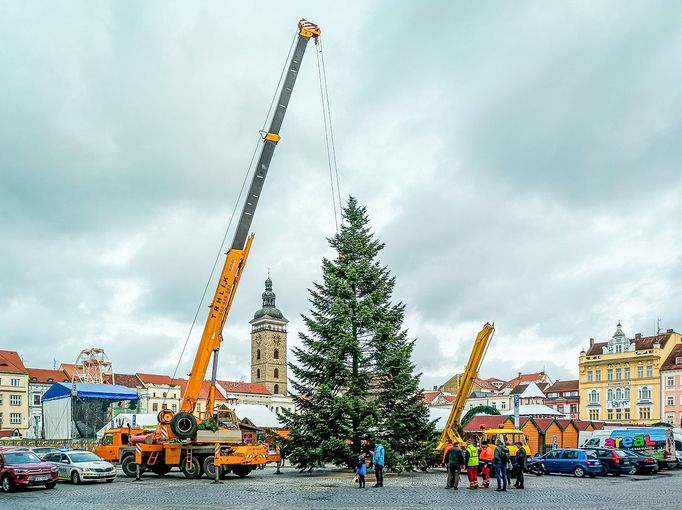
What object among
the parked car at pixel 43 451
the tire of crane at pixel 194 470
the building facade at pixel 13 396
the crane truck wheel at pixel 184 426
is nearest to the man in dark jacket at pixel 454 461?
the tire of crane at pixel 194 470

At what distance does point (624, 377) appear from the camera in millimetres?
94625

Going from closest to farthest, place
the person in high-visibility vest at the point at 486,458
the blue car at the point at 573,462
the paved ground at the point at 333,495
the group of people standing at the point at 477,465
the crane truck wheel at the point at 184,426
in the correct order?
the paved ground at the point at 333,495 < the group of people standing at the point at 477,465 < the person in high-visibility vest at the point at 486,458 < the crane truck wheel at the point at 184,426 < the blue car at the point at 573,462

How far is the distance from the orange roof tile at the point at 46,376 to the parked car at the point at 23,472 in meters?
92.4

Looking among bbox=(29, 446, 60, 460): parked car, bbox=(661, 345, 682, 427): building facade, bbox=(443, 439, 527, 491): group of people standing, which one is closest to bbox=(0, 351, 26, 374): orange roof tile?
bbox=(29, 446, 60, 460): parked car

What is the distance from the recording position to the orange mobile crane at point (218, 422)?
29984 millimetres

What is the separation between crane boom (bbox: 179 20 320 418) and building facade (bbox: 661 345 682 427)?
7154 centimetres

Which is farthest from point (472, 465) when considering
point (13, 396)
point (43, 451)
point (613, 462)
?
point (13, 396)

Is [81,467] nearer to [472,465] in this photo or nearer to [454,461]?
[454,461]

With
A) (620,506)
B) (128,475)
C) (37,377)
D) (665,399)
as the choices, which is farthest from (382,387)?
(37,377)

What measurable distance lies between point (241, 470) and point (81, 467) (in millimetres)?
6376

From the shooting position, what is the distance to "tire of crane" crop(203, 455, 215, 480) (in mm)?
29547

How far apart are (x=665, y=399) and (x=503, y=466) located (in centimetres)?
7247

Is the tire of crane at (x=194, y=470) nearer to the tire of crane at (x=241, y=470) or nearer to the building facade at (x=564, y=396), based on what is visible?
the tire of crane at (x=241, y=470)

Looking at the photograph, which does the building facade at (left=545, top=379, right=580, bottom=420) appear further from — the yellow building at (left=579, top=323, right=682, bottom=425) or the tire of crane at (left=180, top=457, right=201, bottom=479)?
the tire of crane at (left=180, top=457, right=201, bottom=479)
